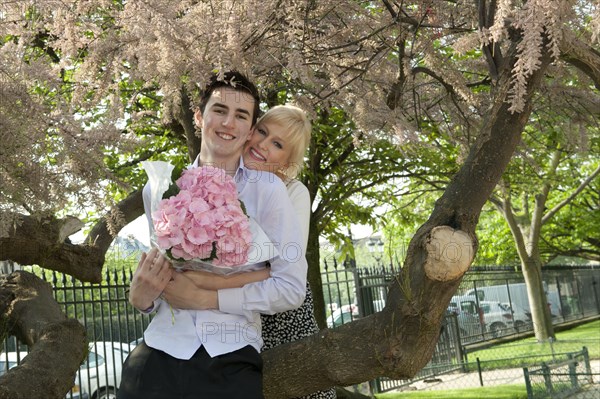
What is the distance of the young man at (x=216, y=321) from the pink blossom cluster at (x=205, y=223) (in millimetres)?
162

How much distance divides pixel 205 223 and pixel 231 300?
13.9 inches

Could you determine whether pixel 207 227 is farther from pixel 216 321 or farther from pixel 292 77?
pixel 292 77

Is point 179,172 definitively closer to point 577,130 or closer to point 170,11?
point 170,11

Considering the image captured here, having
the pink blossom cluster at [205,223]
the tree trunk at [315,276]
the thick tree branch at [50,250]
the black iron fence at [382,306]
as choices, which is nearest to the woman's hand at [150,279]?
the pink blossom cluster at [205,223]

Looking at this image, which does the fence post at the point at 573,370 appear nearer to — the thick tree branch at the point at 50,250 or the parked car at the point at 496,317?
the thick tree branch at the point at 50,250

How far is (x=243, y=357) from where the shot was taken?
2.72 metres

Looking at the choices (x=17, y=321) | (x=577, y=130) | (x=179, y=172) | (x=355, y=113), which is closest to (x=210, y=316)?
(x=179, y=172)

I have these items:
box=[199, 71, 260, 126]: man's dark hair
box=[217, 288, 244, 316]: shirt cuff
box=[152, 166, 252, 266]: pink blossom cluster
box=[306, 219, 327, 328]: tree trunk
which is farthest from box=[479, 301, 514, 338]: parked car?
box=[152, 166, 252, 266]: pink blossom cluster

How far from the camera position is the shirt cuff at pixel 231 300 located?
9.04 feet

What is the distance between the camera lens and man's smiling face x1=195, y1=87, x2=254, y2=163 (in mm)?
3156

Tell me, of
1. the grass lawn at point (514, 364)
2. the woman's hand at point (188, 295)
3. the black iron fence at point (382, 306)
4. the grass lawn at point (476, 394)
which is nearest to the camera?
the woman's hand at point (188, 295)

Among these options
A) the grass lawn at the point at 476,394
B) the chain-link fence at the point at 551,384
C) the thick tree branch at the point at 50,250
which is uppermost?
the thick tree branch at the point at 50,250

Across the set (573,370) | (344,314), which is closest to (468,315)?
(344,314)

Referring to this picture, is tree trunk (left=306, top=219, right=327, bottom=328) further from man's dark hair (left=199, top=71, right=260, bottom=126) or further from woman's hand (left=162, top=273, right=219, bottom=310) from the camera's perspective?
woman's hand (left=162, top=273, right=219, bottom=310)
